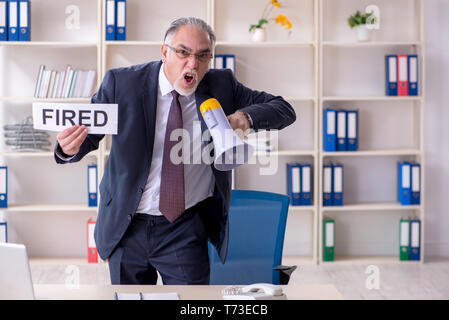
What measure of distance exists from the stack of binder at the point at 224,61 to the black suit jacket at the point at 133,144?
2181mm

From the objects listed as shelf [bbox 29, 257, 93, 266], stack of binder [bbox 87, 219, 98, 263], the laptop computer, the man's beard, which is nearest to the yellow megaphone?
the man's beard

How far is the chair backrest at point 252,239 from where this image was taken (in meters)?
2.24

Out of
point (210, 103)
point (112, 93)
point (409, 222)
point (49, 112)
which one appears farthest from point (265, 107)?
point (409, 222)

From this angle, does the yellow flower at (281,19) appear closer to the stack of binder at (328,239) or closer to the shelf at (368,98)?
the shelf at (368,98)

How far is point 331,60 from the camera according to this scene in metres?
4.59

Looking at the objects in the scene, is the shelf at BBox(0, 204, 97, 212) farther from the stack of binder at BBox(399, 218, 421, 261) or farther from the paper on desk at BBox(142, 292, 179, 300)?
the paper on desk at BBox(142, 292, 179, 300)

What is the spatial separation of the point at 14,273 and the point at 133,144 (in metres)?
0.80

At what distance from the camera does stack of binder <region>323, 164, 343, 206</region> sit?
443 cm

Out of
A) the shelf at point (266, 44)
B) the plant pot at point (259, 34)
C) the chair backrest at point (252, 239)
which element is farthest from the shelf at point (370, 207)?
the chair backrest at point (252, 239)

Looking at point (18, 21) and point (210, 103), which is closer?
point (210, 103)

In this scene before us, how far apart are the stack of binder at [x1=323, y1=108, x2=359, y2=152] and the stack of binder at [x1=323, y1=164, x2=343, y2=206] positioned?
5.8 inches

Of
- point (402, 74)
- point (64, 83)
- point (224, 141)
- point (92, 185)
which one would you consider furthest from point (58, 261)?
point (224, 141)

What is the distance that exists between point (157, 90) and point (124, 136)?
8.4 inches
